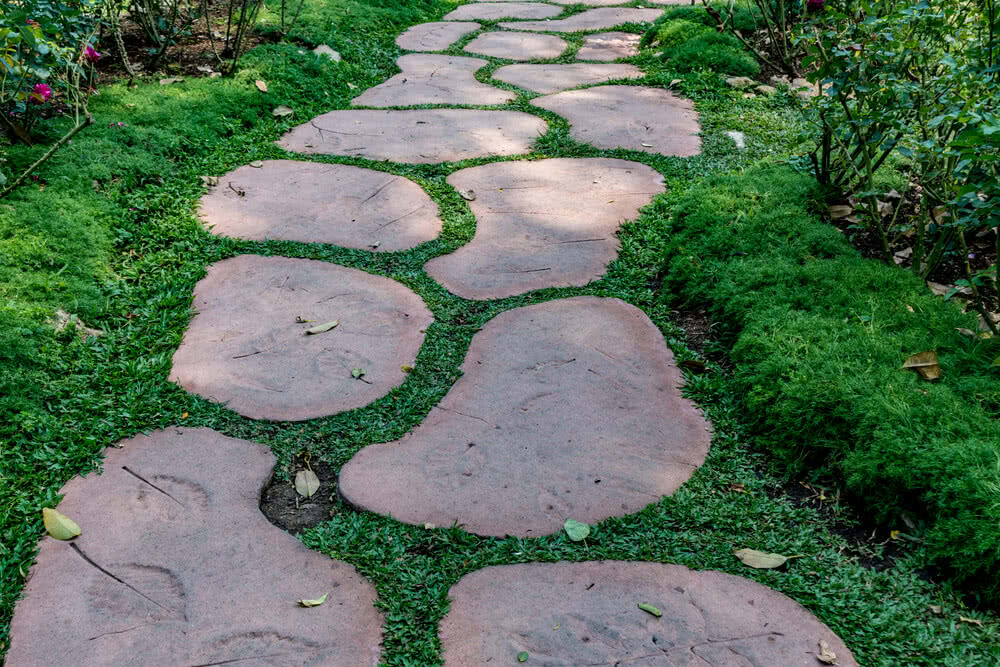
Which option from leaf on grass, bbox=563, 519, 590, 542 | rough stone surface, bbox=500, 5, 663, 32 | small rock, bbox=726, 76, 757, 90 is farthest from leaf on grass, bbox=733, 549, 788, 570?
rough stone surface, bbox=500, 5, 663, 32

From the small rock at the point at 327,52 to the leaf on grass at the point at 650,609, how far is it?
3875 millimetres

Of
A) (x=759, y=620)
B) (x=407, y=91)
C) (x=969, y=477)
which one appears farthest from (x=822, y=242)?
(x=407, y=91)

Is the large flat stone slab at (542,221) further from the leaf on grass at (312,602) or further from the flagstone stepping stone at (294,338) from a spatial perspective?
the leaf on grass at (312,602)

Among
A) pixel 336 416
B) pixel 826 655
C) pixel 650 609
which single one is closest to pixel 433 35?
pixel 336 416

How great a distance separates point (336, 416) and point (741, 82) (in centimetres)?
338

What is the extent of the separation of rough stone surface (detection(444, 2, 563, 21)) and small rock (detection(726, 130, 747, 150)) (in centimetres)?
298

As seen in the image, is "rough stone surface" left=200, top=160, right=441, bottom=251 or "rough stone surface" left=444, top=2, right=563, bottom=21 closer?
"rough stone surface" left=200, top=160, right=441, bottom=251

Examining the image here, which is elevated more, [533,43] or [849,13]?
[849,13]

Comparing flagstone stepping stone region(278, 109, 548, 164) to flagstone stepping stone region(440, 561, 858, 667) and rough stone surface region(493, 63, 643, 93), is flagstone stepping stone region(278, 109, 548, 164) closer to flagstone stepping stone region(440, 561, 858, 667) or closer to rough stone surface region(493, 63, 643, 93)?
rough stone surface region(493, 63, 643, 93)

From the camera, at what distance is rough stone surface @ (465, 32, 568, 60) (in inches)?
199

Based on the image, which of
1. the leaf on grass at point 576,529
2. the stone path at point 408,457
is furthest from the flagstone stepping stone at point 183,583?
the leaf on grass at point 576,529

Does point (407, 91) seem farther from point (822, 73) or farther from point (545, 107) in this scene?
point (822, 73)

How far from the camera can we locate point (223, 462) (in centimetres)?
185

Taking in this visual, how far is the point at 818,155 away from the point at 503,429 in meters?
2.01
